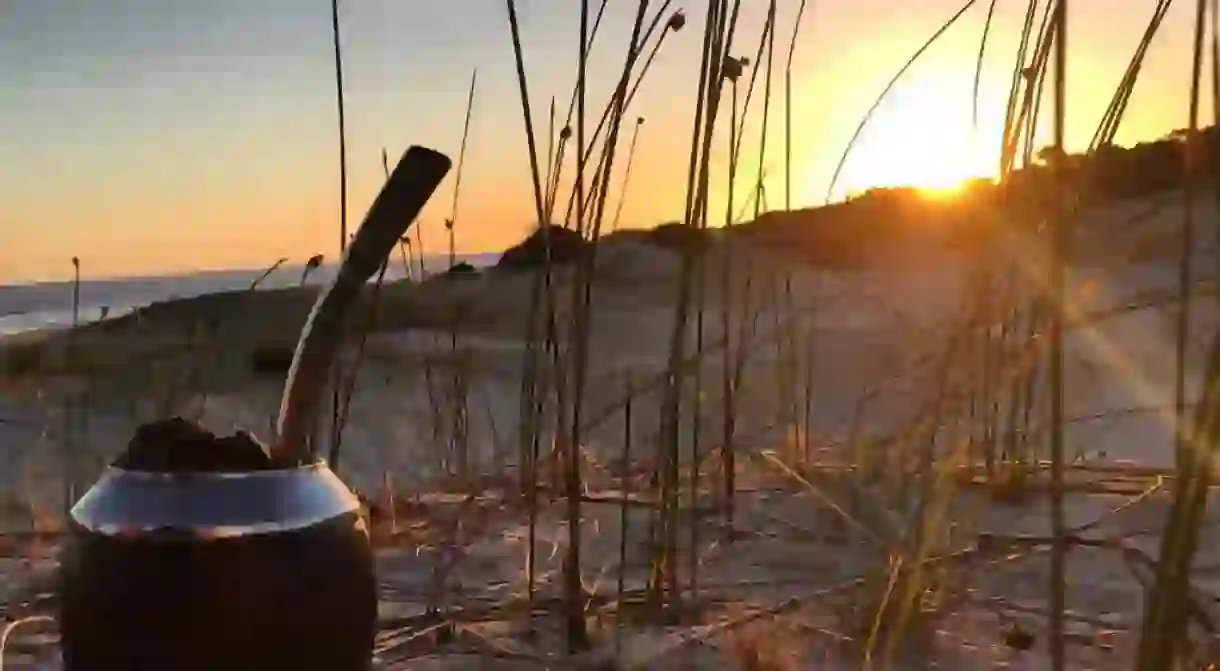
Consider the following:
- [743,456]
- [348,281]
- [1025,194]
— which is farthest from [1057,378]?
[743,456]

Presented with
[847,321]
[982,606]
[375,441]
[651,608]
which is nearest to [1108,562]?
[982,606]

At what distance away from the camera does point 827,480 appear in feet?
5.06

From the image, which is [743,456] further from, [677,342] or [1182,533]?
[1182,533]

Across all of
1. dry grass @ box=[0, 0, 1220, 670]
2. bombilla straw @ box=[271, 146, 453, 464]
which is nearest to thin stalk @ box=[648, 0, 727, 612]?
dry grass @ box=[0, 0, 1220, 670]

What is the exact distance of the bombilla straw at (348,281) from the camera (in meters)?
0.61

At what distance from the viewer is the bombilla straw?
2.00 ft

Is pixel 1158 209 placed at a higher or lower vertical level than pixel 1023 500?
higher

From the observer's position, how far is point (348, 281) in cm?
62

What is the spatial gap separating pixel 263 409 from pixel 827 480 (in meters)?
2.96

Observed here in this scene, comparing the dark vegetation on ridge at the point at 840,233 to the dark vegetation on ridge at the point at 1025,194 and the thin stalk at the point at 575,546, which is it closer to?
the dark vegetation on ridge at the point at 1025,194

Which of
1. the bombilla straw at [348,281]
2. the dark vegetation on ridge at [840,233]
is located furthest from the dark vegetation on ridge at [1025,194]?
the bombilla straw at [348,281]

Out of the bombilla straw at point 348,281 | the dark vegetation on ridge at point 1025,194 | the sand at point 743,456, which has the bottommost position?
the sand at point 743,456

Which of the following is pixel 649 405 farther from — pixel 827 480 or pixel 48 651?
pixel 48 651

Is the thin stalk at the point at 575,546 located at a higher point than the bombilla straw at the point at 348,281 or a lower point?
lower
